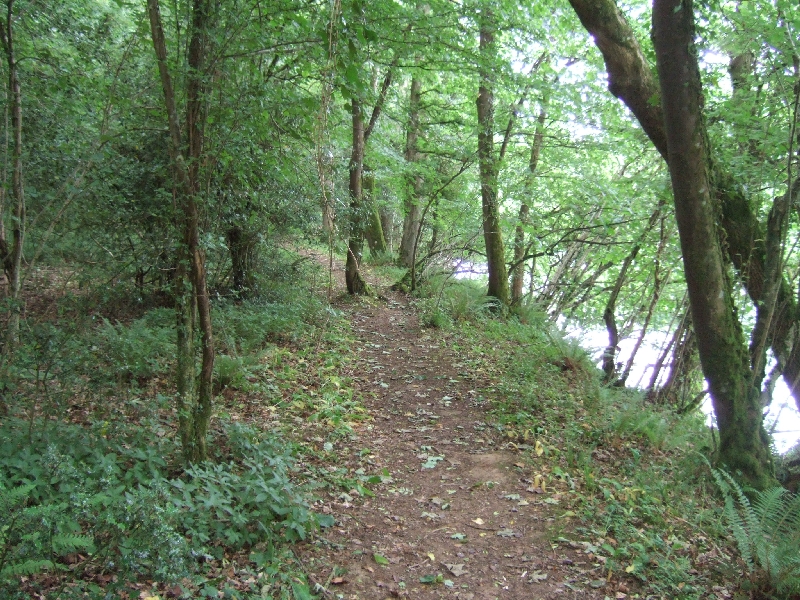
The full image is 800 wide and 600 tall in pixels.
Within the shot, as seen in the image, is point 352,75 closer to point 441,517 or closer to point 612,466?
point 441,517

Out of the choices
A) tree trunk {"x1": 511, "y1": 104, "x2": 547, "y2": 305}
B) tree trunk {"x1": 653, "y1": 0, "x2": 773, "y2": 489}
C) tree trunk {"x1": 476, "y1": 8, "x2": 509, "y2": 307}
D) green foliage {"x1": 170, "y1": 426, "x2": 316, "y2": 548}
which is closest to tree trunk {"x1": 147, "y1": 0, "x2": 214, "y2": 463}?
green foliage {"x1": 170, "y1": 426, "x2": 316, "y2": 548}

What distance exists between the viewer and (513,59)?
1077 centimetres

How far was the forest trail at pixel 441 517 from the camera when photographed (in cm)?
A: 377

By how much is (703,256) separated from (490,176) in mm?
6212

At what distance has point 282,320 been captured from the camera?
8.23 metres

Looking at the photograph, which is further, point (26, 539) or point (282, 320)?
point (282, 320)

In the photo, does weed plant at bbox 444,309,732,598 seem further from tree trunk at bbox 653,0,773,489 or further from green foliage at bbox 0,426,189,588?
green foliage at bbox 0,426,189,588

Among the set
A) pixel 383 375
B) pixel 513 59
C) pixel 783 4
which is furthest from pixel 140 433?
pixel 513 59

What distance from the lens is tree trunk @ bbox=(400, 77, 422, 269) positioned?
12252 mm

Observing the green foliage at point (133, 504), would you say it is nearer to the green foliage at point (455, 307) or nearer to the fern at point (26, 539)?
the fern at point (26, 539)

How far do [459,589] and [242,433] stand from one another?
2.18m

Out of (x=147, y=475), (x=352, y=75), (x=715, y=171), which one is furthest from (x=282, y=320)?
(x=715, y=171)

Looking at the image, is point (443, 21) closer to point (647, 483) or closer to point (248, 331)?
point (248, 331)

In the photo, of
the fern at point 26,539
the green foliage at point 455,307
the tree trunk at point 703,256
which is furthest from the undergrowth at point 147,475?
the green foliage at point 455,307
